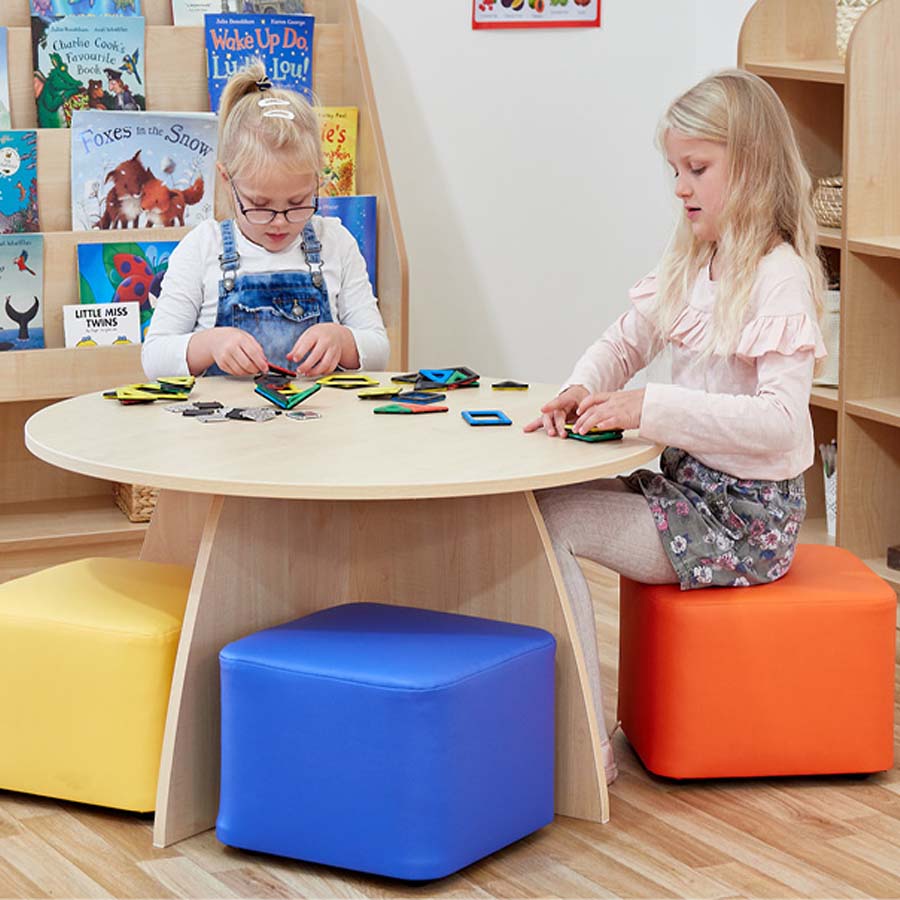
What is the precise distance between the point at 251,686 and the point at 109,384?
4.73 feet

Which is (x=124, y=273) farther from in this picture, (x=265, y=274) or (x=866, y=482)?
(x=866, y=482)

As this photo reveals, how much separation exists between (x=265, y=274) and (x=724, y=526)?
3.17 feet

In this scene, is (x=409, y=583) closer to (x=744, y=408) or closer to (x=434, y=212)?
(x=744, y=408)

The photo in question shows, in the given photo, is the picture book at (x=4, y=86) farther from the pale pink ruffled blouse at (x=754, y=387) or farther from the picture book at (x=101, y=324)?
the pale pink ruffled blouse at (x=754, y=387)

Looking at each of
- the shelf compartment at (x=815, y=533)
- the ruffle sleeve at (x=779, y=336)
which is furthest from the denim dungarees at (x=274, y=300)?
the shelf compartment at (x=815, y=533)

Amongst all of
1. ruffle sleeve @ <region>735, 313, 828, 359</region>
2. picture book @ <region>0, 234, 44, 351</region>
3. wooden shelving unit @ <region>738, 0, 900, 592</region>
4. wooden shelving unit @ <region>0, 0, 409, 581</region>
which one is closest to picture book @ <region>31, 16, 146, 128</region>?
wooden shelving unit @ <region>0, 0, 409, 581</region>

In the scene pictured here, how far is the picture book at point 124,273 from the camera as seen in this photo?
3439mm

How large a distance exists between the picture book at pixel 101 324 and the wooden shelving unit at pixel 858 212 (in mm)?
1496

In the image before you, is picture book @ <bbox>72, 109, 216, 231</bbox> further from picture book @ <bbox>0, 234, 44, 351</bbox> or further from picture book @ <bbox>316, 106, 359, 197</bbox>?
picture book @ <bbox>316, 106, 359, 197</bbox>

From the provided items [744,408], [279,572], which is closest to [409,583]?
[279,572]

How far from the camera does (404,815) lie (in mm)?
2068

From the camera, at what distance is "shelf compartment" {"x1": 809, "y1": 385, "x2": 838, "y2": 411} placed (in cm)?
354

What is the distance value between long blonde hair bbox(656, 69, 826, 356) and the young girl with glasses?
25.9 inches

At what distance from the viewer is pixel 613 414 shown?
2322 mm
